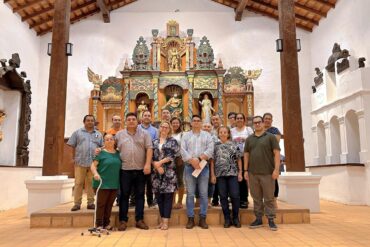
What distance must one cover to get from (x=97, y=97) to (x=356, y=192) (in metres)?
7.67

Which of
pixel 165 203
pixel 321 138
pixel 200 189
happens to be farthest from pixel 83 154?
pixel 321 138

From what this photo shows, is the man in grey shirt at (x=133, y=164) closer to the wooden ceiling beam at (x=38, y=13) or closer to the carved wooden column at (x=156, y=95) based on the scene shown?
the carved wooden column at (x=156, y=95)

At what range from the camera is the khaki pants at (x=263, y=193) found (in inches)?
150

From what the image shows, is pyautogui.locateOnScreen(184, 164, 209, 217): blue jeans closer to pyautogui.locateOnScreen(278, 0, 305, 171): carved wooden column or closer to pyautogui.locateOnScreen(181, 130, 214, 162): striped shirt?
pyautogui.locateOnScreen(181, 130, 214, 162): striped shirt

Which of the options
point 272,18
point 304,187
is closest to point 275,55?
point 272,18

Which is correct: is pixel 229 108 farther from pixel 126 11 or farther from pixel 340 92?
pixel 126 11

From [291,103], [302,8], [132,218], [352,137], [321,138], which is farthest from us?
[302,8]

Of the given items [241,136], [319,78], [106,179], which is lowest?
[106,179]

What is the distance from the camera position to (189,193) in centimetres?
385

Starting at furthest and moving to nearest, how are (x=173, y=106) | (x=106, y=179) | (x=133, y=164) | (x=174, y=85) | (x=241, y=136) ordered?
(x=174, y=85)
(x=173, y=106)
(x=241, y=136)
(x=133, y=164)
(x=106, y=179)

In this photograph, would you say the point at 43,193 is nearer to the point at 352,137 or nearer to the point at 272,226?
the point at 272,226

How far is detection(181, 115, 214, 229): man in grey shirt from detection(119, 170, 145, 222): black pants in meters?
0.55

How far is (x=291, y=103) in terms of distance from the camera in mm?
5367

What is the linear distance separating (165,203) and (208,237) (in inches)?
26.3
